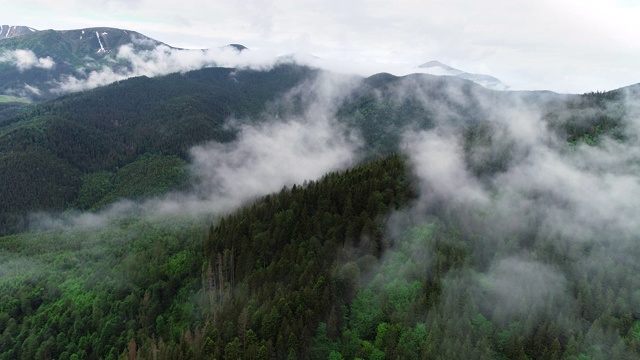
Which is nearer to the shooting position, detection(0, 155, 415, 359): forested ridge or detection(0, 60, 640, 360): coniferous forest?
detection(0, 60, 640, 360): coniferous forest

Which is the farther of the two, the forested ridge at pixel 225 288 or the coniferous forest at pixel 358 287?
the forested ridge at pixel 225 288

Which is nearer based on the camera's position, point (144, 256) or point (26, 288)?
point (26, 288)

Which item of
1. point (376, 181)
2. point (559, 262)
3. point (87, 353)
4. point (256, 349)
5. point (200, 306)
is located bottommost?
point (87, 353)

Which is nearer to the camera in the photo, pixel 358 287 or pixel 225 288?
pixel 358 287

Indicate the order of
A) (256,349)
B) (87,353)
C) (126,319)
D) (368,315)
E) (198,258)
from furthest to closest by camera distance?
(198,258) < (126,319) < (87,353) < (368,315) < (256,349)

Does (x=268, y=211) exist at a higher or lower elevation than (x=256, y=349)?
higher

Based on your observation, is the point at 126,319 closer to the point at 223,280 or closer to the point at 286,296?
the point at 223,280

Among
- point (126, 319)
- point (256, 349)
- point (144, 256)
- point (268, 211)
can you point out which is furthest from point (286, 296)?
point (144, 256)

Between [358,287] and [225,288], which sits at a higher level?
[358,287]

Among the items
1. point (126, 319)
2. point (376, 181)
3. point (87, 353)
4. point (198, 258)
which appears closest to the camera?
point (87, 353)
